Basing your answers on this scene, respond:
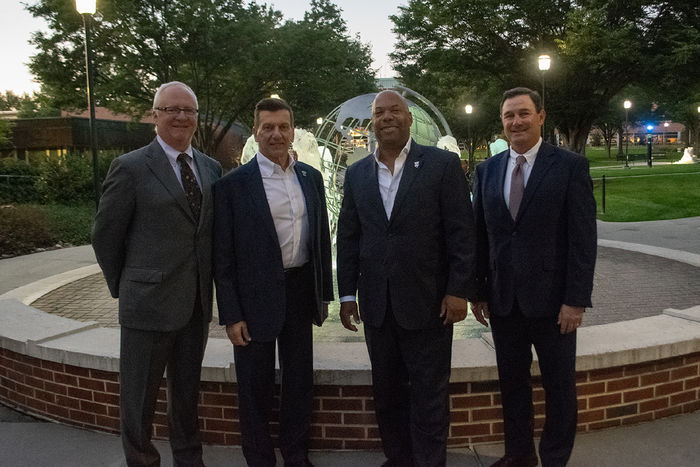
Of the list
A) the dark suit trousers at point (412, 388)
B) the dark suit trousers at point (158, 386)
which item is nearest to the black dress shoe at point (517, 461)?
the dark suit trousers at point (412, 388)

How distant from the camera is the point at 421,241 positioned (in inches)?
117

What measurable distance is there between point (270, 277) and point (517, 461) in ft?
5.51

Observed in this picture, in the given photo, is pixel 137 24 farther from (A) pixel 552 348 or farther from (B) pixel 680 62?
(A) pixel 552 348

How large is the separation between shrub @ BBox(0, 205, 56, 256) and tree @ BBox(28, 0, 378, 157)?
435 inches

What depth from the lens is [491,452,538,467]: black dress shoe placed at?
3.18 m

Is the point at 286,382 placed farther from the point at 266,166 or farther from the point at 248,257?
the point at 266,166

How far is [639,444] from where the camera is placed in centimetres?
342

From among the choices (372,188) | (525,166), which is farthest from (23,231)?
(525,166)

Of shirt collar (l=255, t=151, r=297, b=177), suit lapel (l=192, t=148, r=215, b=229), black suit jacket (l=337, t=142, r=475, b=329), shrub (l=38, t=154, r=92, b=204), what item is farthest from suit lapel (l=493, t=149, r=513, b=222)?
shrub (l=38, t=154, r=92, b=204)

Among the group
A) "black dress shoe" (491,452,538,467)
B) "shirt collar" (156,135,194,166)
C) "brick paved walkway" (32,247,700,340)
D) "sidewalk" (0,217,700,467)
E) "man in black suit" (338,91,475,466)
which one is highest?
"shirt collar" (156,135,194,166)

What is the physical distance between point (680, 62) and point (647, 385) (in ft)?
69.0

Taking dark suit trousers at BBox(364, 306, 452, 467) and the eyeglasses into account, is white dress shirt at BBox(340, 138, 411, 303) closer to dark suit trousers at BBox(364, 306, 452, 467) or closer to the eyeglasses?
dark suit trousers at BBox(364, 306, 452, 467)

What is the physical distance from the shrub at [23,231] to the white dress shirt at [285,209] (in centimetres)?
1108

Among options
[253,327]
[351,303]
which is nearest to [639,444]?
[351,303]
